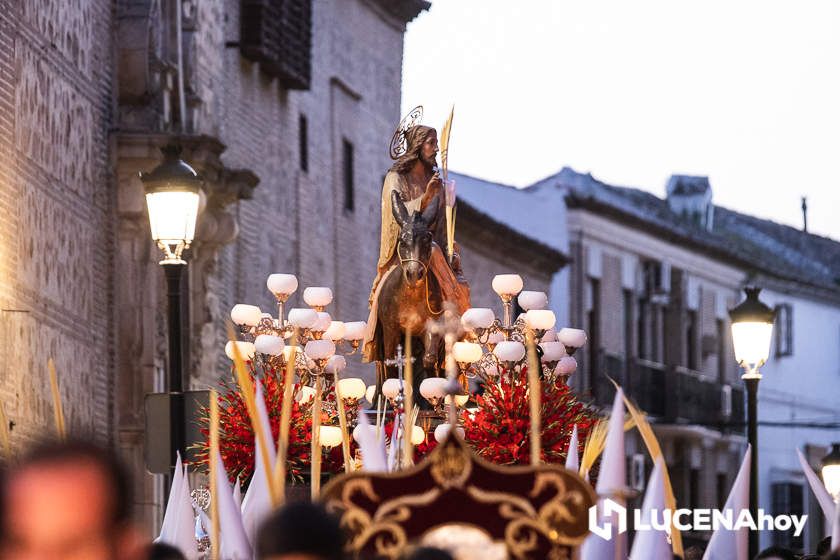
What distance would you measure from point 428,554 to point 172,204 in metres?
9.39

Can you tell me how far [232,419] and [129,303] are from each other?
9945 mm

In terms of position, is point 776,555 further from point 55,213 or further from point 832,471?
point 832,471

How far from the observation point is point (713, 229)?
59531 mm

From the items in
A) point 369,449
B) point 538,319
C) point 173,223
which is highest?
point 173,223

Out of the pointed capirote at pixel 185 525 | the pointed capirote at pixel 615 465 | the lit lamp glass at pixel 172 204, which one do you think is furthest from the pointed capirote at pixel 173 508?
the lit lamp glass at pixel 172 204

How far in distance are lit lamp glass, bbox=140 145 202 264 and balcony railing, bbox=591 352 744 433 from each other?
30.9 m

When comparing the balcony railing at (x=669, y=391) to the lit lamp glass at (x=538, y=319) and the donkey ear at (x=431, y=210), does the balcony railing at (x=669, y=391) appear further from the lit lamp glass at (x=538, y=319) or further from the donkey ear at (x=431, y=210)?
the lit lamp glass at (x=538, y=319)

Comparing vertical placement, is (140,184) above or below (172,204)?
above

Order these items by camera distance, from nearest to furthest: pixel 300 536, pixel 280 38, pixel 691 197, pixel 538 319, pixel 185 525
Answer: pixel 300 536 → pixel 185 525 → pixel 538 319 → pixel 280 38 → pixel 691 197

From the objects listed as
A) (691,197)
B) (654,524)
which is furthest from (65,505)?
(691,197)

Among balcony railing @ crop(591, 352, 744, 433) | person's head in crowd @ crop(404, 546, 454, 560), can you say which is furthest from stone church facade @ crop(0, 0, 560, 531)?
balcony railing @ crop(591, 352, 744, 433)

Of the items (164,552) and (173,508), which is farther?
(173,508)

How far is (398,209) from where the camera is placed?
1483 cm

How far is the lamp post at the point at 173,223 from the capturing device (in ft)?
51.3
